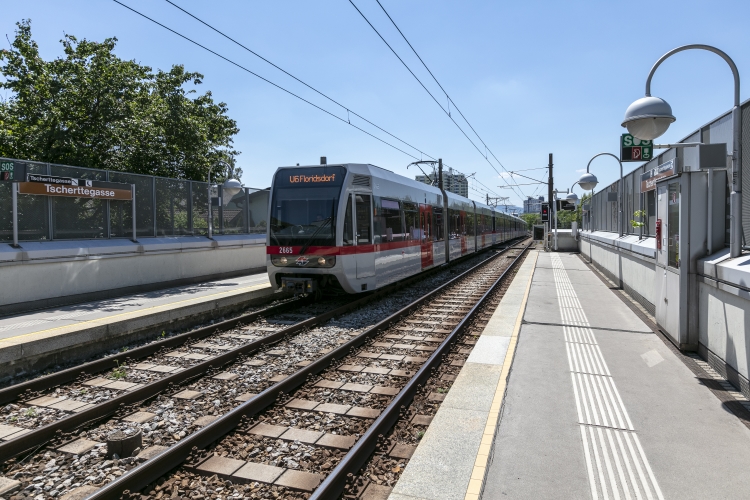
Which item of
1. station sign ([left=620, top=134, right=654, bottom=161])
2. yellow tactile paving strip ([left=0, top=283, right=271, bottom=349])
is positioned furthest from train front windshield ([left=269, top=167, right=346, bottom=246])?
station sign ([left=620, top=134, right=654, bottom=161])

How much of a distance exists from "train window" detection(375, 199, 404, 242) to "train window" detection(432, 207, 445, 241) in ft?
13.9

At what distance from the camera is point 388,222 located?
1306 centimetres

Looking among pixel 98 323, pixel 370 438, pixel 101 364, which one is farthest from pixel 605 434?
pixel 98 323

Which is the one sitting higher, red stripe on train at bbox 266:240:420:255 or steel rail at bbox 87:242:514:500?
red stripe on train at bbox 266:240:420:255

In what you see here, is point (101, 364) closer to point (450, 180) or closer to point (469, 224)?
point (469, 224)

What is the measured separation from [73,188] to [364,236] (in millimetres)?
7016

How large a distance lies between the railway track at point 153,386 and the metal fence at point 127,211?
5.32 m

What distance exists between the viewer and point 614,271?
16.0m

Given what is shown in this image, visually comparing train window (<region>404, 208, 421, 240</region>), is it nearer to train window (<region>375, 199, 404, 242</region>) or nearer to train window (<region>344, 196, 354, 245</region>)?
train window (<region>375, 199, 404, 242</region>)

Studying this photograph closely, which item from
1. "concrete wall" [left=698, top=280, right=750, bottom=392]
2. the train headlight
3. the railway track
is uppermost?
the train headlight

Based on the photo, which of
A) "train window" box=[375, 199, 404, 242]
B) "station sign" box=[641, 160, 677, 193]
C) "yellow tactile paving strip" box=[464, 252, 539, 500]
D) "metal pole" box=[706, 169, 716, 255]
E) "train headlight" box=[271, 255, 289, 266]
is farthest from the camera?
"train window" box=[375, 199, 404, 242]

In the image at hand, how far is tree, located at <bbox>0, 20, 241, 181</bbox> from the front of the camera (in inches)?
647

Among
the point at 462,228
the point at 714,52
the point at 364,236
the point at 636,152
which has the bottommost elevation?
the point at 364,236

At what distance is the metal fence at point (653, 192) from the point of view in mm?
6137
